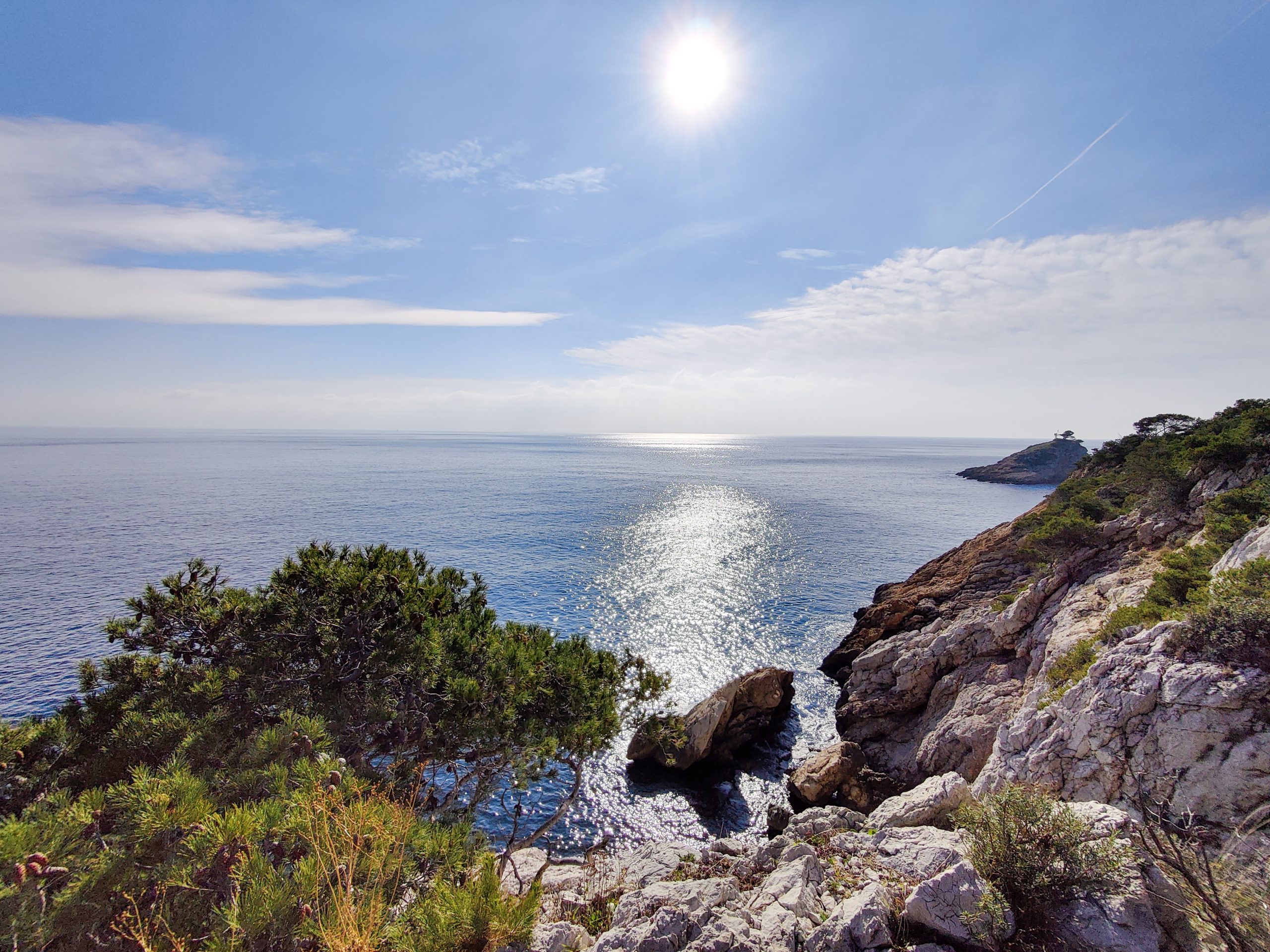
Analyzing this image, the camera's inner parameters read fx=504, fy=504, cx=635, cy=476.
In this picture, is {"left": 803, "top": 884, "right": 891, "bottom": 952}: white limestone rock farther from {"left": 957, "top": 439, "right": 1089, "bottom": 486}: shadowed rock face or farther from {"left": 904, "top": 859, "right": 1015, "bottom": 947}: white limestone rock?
{"left": 957, "top": 439, "right": 1089, "bottom": 486}: shadowed rock face

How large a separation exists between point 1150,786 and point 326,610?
19784mm

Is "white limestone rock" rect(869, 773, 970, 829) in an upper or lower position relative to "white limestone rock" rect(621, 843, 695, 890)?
upper

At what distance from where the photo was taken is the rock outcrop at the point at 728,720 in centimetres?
2591

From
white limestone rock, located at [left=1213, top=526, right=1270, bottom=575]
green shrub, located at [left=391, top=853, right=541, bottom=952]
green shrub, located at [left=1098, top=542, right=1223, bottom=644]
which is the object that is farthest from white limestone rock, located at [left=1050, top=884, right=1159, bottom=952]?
white limestone rock, located at [left=1213, top=526, right=1270, bottom=575]

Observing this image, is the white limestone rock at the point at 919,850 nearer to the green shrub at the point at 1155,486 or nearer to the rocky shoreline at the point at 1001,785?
the rocky shoreline at the point at 1001,785

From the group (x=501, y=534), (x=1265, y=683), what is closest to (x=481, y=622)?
(x=1265, y=683)

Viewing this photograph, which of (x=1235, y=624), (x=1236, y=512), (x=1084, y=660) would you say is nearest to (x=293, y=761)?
(x=1235, y=624)

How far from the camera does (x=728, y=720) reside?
27391 mm

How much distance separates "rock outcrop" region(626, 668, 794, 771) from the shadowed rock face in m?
141

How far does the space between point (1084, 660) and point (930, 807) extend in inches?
340

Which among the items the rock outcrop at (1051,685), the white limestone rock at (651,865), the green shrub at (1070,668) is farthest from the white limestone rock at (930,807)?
the white limestone rock at (651,865)

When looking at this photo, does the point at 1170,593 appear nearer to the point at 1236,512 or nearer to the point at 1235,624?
the point at 1235,624

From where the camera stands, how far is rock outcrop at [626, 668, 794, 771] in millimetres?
25906

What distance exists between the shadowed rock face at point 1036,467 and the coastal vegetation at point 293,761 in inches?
6332
